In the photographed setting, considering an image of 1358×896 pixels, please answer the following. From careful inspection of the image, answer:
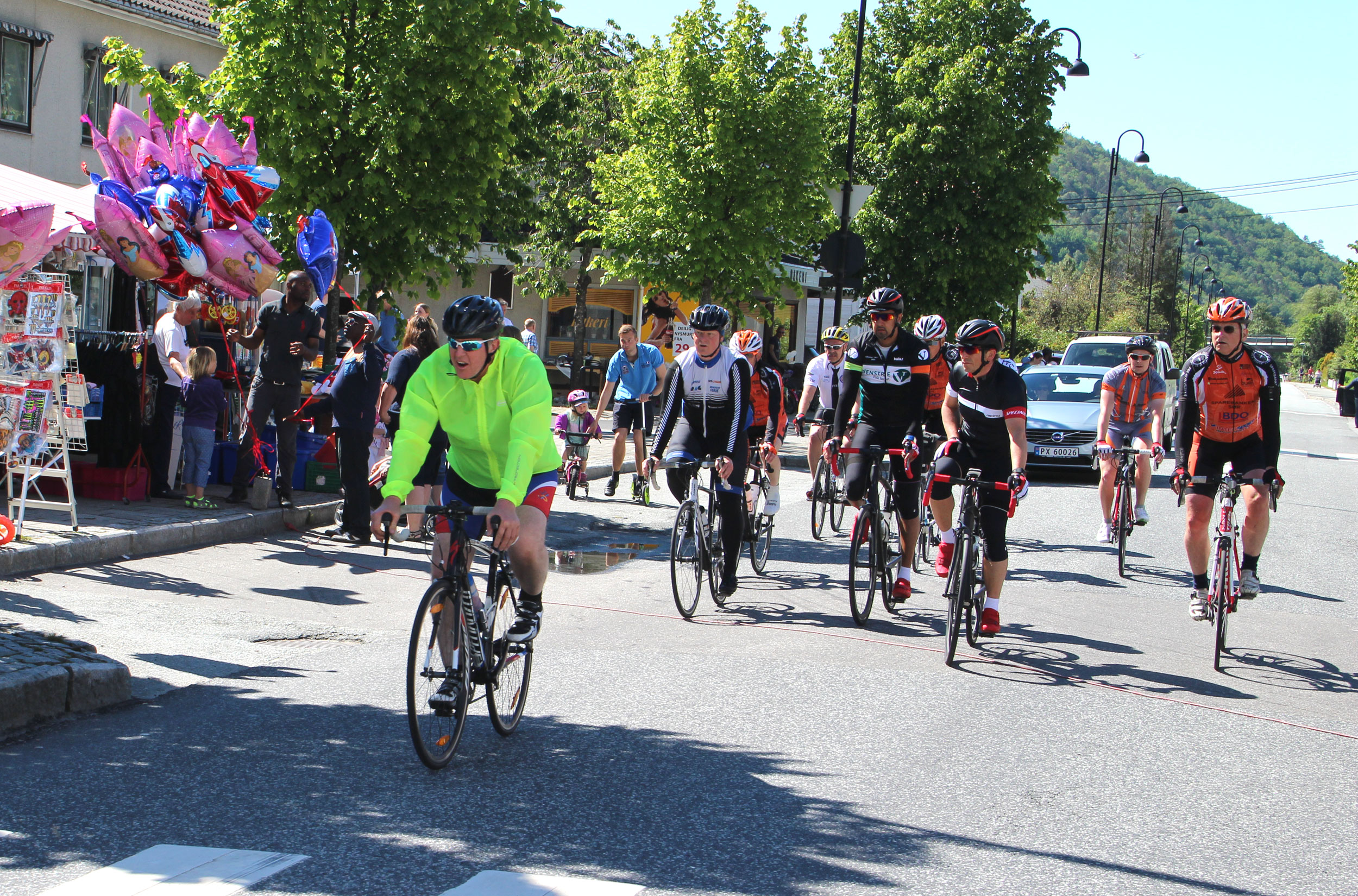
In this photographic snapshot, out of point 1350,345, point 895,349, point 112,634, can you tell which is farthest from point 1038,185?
point 1350,345

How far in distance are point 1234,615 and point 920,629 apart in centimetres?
274

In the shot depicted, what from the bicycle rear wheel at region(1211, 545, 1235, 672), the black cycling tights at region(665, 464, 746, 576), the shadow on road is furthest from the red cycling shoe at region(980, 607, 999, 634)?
the shadow on road

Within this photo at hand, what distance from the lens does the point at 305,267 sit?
42.7 feet

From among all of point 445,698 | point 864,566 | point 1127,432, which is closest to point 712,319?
point 864,566

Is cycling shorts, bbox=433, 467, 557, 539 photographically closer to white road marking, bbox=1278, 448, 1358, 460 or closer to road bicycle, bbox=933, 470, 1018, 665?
road bicycle, bbox=933, 470, 1018, 665

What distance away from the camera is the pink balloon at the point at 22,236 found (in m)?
9.25

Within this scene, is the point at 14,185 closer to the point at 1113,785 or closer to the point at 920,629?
the point at 920,629

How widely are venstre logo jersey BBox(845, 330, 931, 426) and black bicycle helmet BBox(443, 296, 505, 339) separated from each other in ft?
13.5

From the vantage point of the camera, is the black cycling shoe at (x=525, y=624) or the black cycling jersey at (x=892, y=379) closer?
the black cycling shoe at (x=525, y=624)

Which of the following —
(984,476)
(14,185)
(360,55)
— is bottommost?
(984,476)

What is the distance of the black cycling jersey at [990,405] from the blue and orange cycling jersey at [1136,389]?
15.1ft

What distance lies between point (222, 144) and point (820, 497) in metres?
6.64

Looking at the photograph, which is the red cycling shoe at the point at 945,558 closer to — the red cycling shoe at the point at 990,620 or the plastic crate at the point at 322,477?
the red cycling shoe at the point at 990,620

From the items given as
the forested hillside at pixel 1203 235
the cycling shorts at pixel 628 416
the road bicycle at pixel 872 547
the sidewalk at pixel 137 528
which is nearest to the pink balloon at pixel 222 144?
the sidewalk at pixel 137 528
